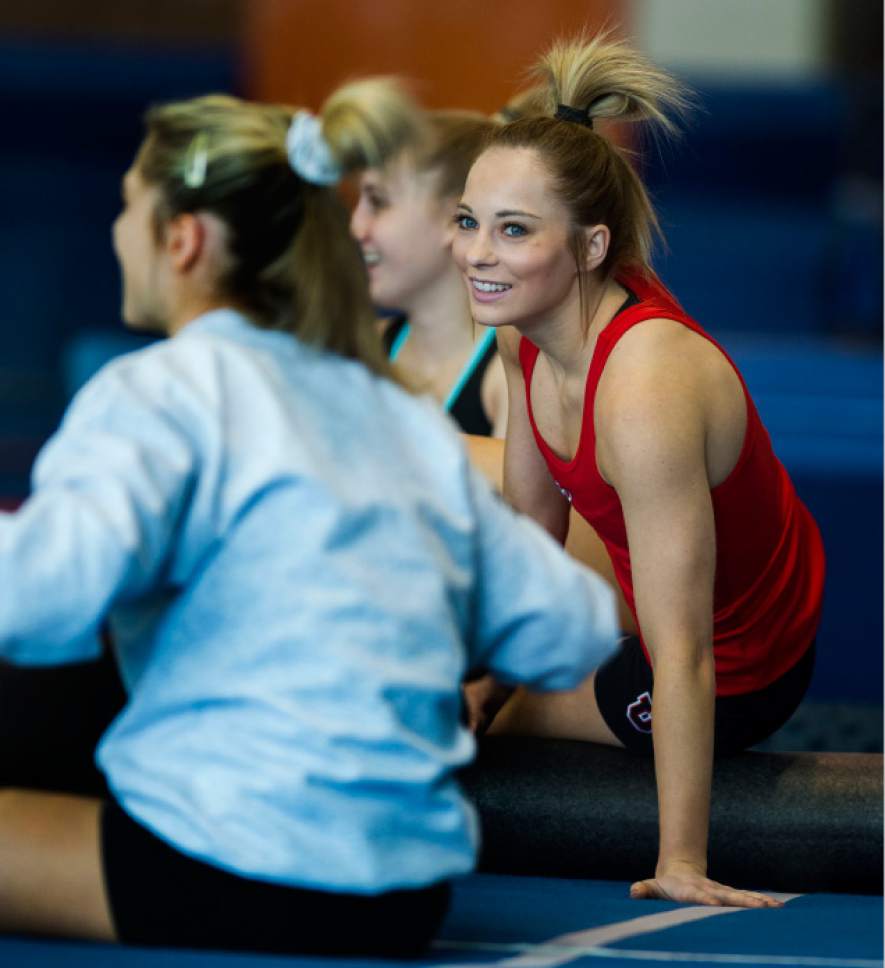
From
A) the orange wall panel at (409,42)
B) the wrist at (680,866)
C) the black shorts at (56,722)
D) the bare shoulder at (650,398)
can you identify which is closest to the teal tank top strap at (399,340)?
the bare shoulder at (650,398)

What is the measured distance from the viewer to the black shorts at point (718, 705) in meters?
2.04

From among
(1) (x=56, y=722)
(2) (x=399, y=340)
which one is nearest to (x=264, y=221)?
(1) (x=56, y=722)

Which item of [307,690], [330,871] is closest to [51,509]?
[307,690]

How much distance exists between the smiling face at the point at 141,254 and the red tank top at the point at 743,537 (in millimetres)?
626

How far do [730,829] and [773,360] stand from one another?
194 cm

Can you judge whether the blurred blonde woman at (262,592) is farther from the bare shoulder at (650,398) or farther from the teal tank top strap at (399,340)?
the teal tank top strap at (399,340)

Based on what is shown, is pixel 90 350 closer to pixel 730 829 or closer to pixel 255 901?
pixel 730 829

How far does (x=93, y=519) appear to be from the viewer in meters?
1.11

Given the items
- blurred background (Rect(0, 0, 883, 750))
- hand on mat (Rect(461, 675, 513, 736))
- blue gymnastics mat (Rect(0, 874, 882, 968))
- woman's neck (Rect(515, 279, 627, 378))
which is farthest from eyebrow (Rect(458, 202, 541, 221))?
blurred background (Rect(0, 0, 883, 750))

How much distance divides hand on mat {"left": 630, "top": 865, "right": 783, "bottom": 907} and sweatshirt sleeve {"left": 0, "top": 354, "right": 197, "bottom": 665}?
2.45 ft

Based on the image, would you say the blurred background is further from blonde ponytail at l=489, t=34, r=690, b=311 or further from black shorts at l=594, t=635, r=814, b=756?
blonde ponytail at l=489, t=34, r=690, b=311

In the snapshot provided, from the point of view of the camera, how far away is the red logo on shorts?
2.02 m

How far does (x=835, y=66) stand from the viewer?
20.5ft

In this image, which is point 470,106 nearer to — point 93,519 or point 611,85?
point 611,85
